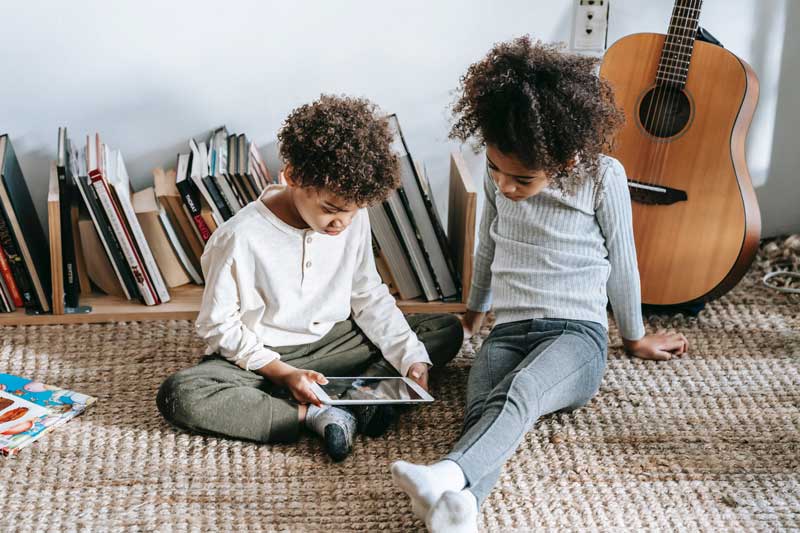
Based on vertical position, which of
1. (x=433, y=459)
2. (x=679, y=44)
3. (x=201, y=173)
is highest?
(x=679, y=44)

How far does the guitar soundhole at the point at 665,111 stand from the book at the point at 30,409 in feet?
3.56

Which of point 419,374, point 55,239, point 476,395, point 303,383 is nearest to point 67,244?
point 55,239

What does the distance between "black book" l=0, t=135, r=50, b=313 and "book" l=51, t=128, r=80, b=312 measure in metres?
0.05

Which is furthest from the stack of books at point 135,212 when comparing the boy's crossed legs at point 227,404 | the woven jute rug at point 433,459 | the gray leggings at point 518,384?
the gray leggings at point 518,384

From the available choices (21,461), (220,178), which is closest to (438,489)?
(21,461)

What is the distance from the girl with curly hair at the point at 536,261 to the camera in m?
1.04

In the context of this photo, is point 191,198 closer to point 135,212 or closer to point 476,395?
point 135,212

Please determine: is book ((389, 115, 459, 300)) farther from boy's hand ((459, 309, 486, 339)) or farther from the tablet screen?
the tablet screen

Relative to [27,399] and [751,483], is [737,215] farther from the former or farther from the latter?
[27,399]

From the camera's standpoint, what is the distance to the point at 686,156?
1.48 metres

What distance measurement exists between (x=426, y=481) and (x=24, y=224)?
0.93 m

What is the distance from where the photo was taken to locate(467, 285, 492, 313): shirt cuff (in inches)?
56.3

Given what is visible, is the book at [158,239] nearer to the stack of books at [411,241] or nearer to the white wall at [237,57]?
the white wall at [237,57]

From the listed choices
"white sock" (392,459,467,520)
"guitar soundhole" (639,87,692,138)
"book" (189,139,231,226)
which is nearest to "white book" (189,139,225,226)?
"book" (189,139,231,226)
